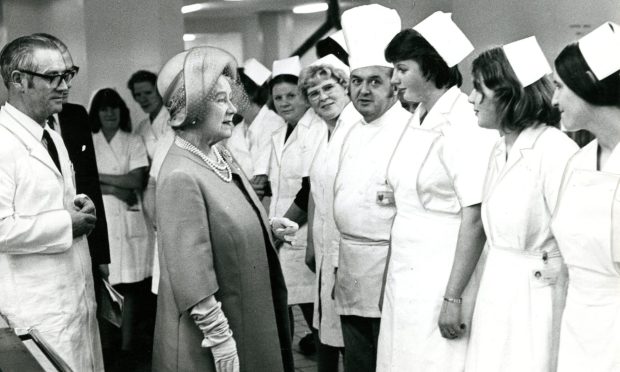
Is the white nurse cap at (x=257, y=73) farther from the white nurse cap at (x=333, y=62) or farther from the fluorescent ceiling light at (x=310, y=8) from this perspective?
the white nurse cap at (x=333, y=62)

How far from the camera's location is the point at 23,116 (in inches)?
100

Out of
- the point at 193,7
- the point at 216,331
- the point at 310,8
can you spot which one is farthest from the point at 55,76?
the point at 310,8

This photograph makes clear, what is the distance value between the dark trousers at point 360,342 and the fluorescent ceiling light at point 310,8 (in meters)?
3.94

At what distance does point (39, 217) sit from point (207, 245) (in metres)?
0.64

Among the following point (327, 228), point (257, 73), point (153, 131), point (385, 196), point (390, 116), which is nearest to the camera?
point (385, 196)

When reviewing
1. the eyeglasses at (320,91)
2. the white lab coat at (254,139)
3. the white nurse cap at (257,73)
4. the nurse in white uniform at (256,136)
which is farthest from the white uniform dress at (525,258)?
the white nurse cap at (257,73)

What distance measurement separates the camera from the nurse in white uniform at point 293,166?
407 centimetres

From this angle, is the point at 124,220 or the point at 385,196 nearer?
the point at 385,196

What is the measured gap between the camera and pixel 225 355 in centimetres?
210

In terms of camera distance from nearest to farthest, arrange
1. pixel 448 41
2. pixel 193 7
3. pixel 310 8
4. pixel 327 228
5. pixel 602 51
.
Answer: pixel 602 51 < pixel 448 41 < pixel 327 228 < pixel 193 7 < pixel 310 8

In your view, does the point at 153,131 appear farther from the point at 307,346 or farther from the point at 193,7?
the point at 193,7

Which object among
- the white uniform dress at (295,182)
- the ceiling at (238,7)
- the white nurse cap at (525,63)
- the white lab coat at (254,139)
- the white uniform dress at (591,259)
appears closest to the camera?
the white uniform dress at (591,259)

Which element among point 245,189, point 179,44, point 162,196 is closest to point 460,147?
point 245,189

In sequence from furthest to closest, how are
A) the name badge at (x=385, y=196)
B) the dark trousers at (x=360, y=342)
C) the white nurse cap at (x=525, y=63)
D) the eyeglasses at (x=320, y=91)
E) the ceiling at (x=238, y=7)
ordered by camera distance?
the ceiling at (x=238, y=7)
the eyeglasses at (x=320, y=91)
the dark trousers at (x=360, y=342)
the name badge at (x=385, y=196)
the white nurse cap at (x=525, y=63)
